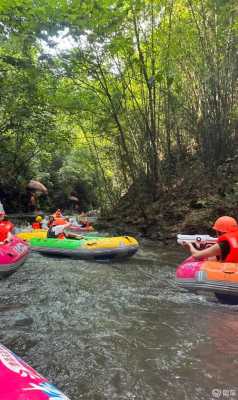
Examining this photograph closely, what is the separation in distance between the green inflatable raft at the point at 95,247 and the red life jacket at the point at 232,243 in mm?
3050

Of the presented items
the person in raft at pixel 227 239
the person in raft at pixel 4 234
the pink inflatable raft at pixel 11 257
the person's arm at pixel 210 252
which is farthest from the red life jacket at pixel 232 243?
the person in raft at pixel 4 234

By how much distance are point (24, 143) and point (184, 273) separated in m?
13.4

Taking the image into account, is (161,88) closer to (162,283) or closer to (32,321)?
(162,283)

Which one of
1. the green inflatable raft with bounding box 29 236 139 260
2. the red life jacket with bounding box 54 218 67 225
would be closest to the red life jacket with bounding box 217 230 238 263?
the green inflatable raft with bounding box 29 236 139 260

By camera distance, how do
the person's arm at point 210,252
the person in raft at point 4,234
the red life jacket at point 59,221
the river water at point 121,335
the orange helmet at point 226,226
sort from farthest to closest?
the red life jacket at point 59,221 < the person in raft at point 4,234 < the person's arm at point 210,252 < the orange helmet at point 226,226 < the river water at point 121,335

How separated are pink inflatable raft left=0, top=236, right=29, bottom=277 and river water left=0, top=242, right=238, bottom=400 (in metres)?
0.22

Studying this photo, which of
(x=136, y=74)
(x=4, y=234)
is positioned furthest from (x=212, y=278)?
(x=136, y=74)

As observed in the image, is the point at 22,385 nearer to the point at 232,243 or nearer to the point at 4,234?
the point at 232,243

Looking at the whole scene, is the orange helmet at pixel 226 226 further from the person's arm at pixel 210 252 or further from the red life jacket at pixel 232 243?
the person's arm at pixel 210 252

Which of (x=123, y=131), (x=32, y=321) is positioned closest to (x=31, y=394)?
(x=32, y=321)

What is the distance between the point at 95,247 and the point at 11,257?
1.97m

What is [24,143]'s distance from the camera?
17062mm

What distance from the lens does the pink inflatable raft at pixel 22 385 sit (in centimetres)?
171

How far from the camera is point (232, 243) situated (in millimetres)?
4730
